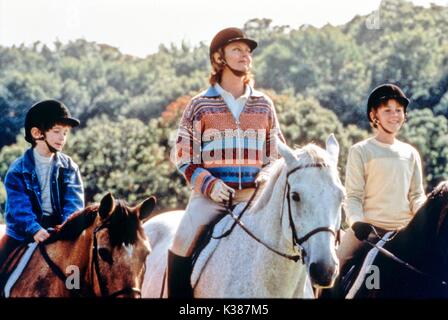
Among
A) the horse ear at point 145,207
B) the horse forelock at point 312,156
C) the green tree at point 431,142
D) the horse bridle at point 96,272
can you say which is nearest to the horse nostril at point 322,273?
the horse forelock at point 312,156

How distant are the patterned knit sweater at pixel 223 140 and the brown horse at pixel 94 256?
0.41m

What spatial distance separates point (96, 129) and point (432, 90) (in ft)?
28.1

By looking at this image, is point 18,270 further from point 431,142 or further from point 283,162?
point 431,142

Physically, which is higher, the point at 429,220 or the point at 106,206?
the point at 106,206

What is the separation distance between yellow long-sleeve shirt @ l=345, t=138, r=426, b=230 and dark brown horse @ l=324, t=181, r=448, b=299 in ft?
0.90

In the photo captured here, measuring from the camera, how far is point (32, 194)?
5.34 m

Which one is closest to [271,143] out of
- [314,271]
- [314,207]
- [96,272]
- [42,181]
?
[314,207]

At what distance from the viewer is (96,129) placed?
1997 centimetres

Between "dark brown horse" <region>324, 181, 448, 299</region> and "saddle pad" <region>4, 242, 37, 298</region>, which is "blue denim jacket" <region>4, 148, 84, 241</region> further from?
"dark brown horse" <region>324, 181, 448, 299</region>

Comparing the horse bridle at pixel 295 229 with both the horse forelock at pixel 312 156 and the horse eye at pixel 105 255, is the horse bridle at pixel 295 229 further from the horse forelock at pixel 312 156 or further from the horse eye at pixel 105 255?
the horse eye at pixel 105 255

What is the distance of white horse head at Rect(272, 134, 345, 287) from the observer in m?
4.23

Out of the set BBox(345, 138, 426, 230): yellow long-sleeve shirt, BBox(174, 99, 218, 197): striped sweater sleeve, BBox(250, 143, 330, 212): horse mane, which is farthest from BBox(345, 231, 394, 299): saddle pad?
BBox(174, 99, 218, 197): striped sweater sleeve

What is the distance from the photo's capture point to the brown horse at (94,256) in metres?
4.71

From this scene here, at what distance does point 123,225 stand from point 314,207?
1.08 meters
